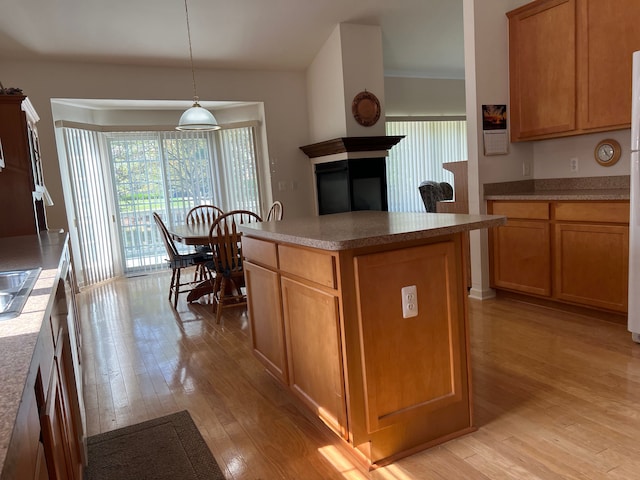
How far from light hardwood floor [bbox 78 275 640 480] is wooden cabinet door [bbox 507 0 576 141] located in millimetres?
1445

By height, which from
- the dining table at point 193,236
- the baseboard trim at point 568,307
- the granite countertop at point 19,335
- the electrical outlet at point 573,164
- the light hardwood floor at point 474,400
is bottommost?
the light hardwood floor at point 474,400

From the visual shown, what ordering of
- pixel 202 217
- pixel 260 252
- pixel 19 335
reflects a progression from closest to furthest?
pixel 19 335
pixel 260 252
pixel 202 217

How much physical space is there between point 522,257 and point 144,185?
4.80 metres

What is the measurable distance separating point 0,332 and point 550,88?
148 inches

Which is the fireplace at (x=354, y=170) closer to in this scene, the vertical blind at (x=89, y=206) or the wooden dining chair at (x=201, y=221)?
the wooden dining chair at (x=201, y=221)

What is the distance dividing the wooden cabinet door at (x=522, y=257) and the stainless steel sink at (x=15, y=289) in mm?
3155

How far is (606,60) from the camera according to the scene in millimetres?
3156

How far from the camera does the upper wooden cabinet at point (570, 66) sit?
3088 millimetres

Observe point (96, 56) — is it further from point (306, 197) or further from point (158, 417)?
point (158, 417)

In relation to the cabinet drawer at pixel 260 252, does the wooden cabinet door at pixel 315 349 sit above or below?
below

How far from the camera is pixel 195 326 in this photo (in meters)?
3.74

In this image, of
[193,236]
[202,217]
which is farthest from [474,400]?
[202,217]

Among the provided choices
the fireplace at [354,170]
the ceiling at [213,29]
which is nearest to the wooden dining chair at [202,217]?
the fireplace at [354,170]

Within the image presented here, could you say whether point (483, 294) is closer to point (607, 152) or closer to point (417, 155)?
point (607, 152)
